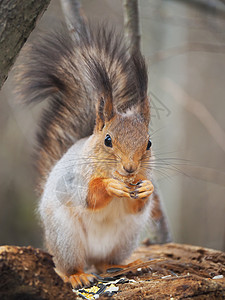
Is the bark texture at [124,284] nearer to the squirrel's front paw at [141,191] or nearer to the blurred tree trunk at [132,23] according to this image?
the squirrel's front paw at [141,191]

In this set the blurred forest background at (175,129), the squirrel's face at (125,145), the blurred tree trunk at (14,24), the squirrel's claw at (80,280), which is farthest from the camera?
the blurred forest background at (175,129)

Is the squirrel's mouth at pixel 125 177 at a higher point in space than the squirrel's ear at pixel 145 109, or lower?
lower

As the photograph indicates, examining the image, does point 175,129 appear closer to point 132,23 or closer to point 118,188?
point 132,23

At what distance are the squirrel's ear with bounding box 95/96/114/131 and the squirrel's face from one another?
28 mm

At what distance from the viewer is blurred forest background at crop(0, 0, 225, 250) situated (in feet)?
11.3

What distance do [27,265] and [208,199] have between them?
465 cm

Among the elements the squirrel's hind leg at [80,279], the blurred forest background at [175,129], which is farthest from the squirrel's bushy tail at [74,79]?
the blurred forest background at [175,129]

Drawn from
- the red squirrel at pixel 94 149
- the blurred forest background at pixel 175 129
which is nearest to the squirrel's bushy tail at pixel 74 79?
the red squirrel at pixel 94 149

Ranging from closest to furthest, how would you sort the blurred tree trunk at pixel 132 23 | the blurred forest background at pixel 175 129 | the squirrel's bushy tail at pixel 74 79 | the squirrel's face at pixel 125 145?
1. the squirrel's face at pixel 125 145
2. the squirrel's bushy tail at pixel 74 79
3. the blurred tree trunk at pixel 132 23
4. the blurred forest background at pixel 175 129

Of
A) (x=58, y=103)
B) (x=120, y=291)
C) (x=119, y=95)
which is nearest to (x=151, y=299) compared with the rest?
(x=120, y=291)

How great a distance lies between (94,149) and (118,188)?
9.4 inches

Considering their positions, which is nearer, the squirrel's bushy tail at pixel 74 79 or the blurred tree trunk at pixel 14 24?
the blurred tree trunk at pixel 14 24

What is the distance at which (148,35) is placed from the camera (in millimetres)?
4266

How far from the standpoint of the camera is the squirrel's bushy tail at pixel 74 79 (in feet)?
5.98
